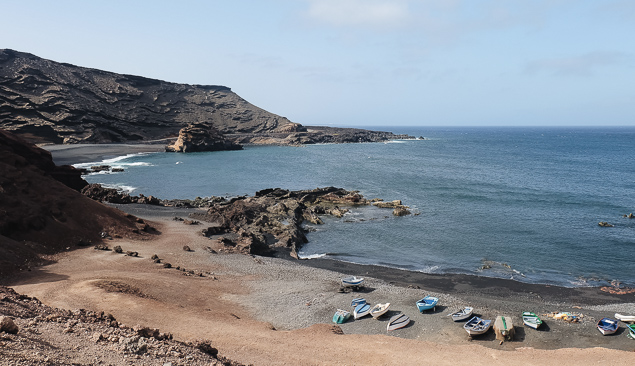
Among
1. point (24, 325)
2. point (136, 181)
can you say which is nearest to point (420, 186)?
point (136, 181)

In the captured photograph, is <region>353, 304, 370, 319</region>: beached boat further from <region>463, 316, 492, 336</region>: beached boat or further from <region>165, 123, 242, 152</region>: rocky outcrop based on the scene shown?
<region>165, 123, 242, 152</region>: rocky outcrop

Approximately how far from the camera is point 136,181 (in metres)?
68.4

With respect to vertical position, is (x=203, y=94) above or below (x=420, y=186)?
above

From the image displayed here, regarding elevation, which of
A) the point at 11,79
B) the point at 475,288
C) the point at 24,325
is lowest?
the point at 475,288

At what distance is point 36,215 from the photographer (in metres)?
27.9

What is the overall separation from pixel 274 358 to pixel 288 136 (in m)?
156

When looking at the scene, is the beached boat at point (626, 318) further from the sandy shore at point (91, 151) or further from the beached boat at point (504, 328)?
the sandy shore at point (91, 151)

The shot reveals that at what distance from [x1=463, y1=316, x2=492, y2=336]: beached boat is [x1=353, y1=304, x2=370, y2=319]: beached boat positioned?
4.91m

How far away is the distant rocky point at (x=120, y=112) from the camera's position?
121438mm

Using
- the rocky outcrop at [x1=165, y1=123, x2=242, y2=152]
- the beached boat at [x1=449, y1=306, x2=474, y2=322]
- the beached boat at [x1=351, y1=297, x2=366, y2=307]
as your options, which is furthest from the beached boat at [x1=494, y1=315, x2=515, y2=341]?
the rocky outcrop at [x1=165, y1=123, x2=242, y2=152]

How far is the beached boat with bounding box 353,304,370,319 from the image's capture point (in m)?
21.0

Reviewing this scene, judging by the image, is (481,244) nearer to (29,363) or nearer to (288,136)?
(29,363)

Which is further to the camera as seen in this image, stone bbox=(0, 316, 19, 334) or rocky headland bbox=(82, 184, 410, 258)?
rocky headland bbox=(82, 184, 410, 258)

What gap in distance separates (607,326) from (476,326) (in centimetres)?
682
